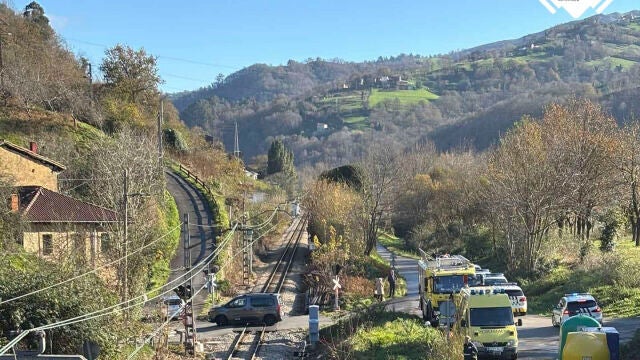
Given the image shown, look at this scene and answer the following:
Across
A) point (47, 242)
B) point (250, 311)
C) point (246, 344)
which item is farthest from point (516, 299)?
point (47, 242)

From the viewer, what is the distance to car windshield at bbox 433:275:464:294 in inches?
974

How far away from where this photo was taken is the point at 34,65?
52688 mm

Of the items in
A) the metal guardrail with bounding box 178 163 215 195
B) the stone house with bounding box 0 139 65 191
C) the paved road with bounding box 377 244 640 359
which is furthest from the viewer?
the metal guardrail with bounding box 178 163 215 195

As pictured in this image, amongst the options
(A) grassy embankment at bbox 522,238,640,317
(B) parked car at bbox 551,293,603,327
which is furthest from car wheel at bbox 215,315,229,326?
(A) grassy embankment at bbox 522,238,640,317

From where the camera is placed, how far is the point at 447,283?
24844 mm

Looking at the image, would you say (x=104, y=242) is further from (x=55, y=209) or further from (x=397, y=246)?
(x=397, y=246)

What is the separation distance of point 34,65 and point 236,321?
35.2 metres

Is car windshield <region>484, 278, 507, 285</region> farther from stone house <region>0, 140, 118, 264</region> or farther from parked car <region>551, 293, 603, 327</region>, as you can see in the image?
stone house <region>0, 140, 118, 264</region>

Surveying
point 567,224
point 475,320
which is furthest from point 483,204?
point 475,320

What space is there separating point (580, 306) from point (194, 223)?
107 feet

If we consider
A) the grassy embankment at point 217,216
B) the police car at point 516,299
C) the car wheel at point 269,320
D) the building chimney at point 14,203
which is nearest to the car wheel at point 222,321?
the car wheel at point 269,320

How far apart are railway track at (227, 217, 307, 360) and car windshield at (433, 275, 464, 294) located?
25.3 feet

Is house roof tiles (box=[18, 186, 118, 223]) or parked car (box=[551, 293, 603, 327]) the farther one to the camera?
house roof tiles (box=[18, 186, 118, 223])

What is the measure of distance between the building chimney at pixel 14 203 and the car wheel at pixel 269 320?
12270 millimetres
